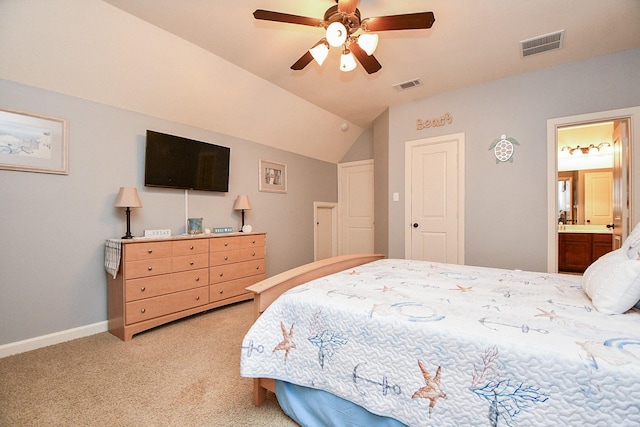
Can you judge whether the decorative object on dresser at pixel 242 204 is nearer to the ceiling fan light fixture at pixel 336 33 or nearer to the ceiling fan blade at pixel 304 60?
the ceiling fan blade at pixel 304 60

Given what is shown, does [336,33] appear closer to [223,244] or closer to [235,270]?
[223,244]

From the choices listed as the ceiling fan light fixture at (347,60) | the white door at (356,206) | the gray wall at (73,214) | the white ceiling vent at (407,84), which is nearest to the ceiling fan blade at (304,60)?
the ceiling fan light fixture at (347,60)

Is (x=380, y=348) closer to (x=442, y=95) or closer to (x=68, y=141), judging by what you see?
(x=68, y=141)

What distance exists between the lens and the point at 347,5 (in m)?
1.79

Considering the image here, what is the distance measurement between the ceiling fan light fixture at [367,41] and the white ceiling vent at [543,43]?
1.68 meters

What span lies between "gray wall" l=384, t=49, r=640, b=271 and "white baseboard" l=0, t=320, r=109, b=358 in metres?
4.04

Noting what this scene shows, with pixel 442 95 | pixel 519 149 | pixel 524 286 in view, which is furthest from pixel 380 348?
pixel 442 95

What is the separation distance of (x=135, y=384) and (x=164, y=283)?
1.03 m

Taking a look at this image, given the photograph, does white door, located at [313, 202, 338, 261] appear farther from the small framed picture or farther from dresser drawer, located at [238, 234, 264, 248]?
dresser drawer, located at [238, 234, 264, 248]

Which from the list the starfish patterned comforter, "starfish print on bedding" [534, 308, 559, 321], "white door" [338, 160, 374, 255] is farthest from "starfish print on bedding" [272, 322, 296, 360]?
"white door" [338, 160, 374, 255]

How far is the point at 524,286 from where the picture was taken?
1.59 metres

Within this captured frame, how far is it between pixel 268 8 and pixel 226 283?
2709mm

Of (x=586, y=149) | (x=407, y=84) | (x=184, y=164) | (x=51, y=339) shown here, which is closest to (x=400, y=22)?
(x=407, y=84)

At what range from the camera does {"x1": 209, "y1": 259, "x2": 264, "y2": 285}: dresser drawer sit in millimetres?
3091
